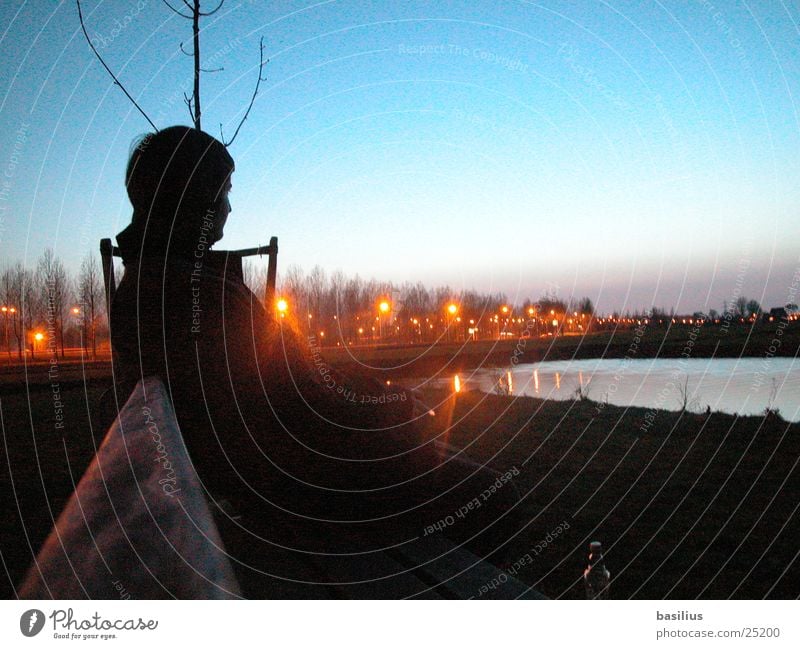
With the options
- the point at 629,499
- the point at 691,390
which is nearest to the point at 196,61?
the point at 629,499

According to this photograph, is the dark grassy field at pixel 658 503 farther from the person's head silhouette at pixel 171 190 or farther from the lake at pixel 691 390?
the person's head silhouette at pixel 171 190

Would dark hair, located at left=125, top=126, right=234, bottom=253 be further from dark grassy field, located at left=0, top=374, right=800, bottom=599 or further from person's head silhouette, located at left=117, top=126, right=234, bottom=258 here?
dark grassy field, located at left=0, top=374, right=800, bottom=599

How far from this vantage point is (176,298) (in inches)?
55.2

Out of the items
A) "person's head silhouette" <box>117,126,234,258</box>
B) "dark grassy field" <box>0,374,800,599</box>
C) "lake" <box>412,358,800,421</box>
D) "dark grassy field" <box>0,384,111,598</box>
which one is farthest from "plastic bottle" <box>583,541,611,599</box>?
"lake" <box>412,358,800,421</box>

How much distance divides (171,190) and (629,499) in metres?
2.82

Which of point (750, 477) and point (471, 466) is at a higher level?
point (471, 466)

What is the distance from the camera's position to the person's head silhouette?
1471mm

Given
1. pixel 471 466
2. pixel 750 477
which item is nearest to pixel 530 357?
pixel 750 477

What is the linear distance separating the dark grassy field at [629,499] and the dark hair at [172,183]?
3.07 feet

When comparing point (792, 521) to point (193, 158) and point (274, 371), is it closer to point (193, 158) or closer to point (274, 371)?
point (274, 371)

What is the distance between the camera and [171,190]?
148cm

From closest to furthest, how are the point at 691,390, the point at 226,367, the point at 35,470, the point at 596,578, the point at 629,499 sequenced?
the point at 226,367
the point at 596,578
the point at 629,499
the point at 35,470
the point at 691,390

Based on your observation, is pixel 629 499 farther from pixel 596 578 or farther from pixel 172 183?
pixel 172 183
